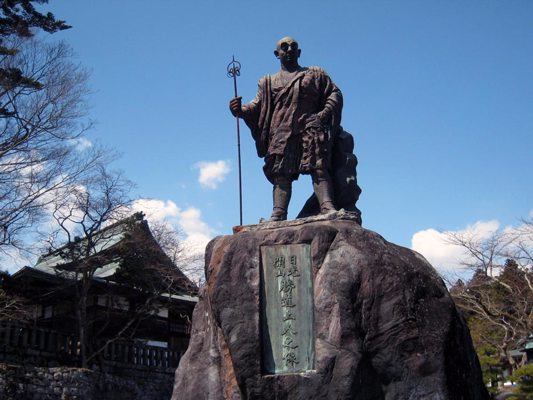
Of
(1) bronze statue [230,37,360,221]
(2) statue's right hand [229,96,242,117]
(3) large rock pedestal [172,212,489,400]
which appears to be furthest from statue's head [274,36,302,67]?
(3) large rock pedestal [172,212,489,400]

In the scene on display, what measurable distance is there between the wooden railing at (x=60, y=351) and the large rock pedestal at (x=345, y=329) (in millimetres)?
11068

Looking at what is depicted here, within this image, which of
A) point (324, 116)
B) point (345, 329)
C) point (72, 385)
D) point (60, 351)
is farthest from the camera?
point (60, 351)

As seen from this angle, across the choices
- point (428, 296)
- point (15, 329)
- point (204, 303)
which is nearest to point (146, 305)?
point (15, 329)

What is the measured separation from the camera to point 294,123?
777cm

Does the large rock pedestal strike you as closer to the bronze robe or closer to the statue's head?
Result: the bronze robe

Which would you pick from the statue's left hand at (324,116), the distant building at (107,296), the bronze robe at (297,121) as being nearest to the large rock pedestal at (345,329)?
the bronze robe at (297,121)

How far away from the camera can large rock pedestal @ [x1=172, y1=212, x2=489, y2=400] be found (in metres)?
6.18

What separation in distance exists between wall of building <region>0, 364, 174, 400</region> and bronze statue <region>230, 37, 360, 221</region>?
1031 centimetres

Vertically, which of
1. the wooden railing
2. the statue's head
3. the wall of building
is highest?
the statue's head

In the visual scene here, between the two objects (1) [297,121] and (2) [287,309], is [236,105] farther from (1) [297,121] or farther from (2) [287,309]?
(2) [287,309]

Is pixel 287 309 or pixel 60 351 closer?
pixel 287 309

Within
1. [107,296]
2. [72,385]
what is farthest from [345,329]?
[107,296]

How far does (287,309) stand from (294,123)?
242 cm

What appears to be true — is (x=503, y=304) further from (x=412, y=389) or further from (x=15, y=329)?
(x=412, y=389)
